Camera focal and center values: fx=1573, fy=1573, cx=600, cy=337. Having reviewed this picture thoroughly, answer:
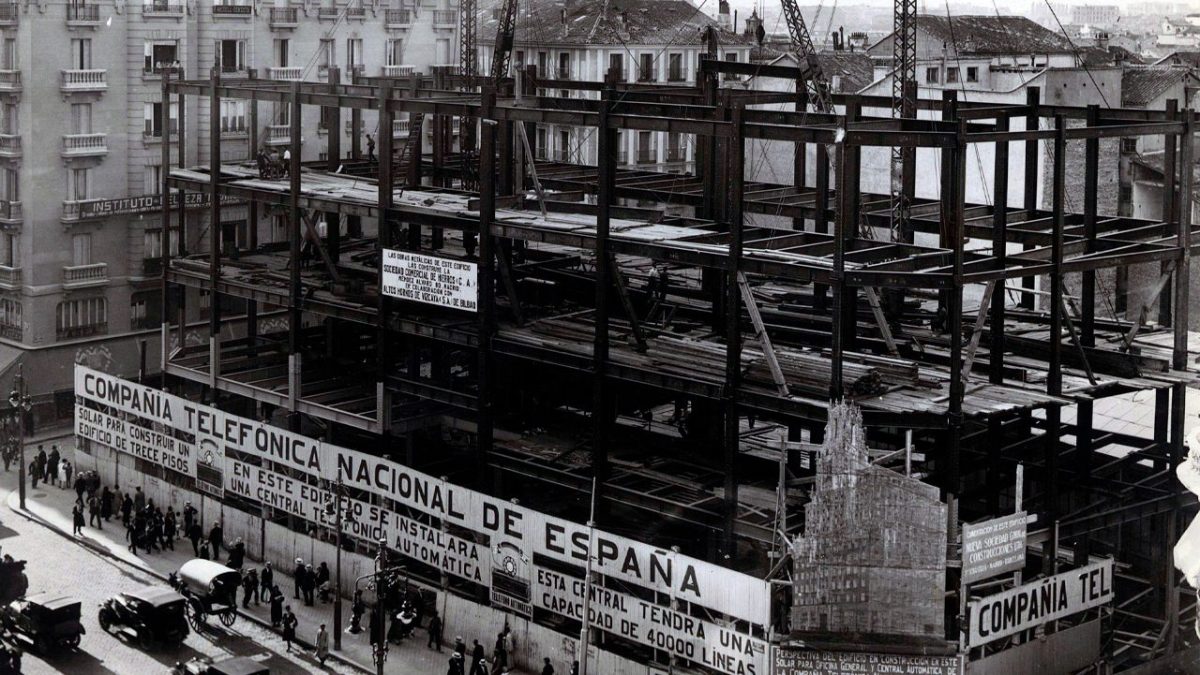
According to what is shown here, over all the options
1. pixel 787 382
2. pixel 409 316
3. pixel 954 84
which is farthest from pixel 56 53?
pixel 954 84

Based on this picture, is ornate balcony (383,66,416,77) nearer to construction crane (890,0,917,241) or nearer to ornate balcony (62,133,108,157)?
ornate balcony (62,133,108,157)

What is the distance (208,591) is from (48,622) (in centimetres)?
517

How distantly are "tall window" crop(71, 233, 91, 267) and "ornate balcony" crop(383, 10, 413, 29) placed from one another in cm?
2322

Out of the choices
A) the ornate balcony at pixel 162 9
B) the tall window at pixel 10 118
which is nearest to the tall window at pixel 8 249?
the tall window at pixel 10 118

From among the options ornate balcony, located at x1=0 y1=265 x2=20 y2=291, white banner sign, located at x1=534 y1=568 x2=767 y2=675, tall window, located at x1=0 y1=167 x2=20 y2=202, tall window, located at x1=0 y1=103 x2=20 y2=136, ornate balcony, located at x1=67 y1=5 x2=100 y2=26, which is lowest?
white banner sign, located at x1=534 y1=568 x2=767 y2=675

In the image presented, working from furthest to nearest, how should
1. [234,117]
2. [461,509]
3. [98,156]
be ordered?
[234,117] < [98,156] < [461,509]

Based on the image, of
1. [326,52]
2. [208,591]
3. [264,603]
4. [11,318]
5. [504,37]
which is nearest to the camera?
[208,591]

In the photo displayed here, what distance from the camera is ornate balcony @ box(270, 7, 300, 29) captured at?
84.4 meters

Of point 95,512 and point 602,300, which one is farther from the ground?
point 602,300

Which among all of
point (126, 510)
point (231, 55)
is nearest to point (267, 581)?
point (126, 510)

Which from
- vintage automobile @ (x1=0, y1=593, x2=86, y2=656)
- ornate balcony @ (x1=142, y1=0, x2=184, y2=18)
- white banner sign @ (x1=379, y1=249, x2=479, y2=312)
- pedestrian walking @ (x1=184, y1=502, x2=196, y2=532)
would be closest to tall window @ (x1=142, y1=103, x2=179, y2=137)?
ornate balcony @ (x1=142, y1=0, x2=184, y2=18)

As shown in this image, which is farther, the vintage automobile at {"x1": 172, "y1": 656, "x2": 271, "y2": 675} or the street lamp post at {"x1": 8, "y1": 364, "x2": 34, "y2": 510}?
the street lamp post at {"x1": 8, "y1": 364, "x2": 34, "y2": 510}

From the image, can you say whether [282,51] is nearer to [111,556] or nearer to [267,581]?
[111,556]

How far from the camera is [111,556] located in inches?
2306
